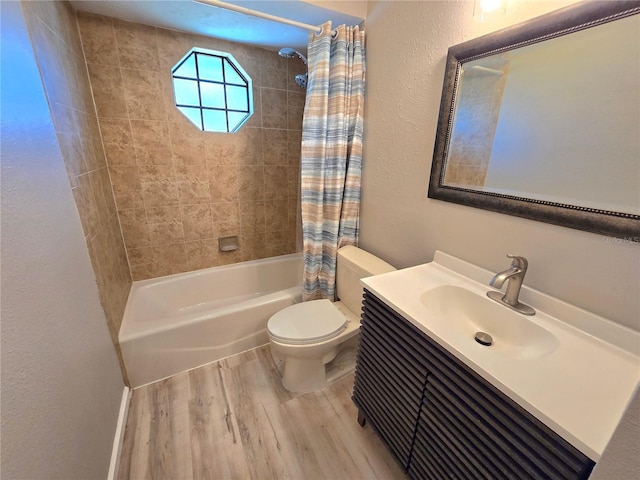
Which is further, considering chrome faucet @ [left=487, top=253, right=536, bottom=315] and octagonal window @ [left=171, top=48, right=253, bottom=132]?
octagonal window @ [left=171, top=48, right=253, bottom=132]

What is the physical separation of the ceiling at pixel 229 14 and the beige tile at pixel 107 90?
298 mm

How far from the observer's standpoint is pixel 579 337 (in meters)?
0.82

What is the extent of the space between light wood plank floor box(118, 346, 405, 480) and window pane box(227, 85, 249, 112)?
6.50ft

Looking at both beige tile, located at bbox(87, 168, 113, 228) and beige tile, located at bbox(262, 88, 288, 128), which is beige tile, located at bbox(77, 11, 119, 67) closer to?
beige tile, located at bbox(87, 168, 113, 228)

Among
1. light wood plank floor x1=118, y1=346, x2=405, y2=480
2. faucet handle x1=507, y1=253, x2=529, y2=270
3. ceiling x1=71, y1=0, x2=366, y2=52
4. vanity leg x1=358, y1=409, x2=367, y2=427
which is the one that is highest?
ceiling x1=71, y1=0, x2=366, y2=52

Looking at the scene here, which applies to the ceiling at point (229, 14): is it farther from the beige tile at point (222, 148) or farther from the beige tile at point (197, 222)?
the beige tile at point (197, 222)

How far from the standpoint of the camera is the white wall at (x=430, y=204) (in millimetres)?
803

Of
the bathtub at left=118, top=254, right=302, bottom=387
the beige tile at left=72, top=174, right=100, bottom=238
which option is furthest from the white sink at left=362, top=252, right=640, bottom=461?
the beige tile at left=72, top=174, right=100, bottom=238

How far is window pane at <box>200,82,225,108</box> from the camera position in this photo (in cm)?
199

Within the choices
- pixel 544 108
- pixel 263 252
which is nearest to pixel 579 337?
pixel 544 108

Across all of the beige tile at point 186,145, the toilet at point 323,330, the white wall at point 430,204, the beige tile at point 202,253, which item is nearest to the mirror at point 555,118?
the white wall at point 430,204

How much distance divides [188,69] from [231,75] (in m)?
0.31

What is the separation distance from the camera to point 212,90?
202 cm

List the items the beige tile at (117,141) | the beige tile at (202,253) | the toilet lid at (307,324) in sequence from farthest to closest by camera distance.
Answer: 1. the beige tile at (202,253)
2. the beige tile at (117,141)
3. the toilet lid at (307,324)
